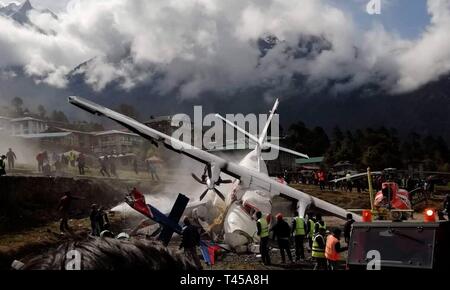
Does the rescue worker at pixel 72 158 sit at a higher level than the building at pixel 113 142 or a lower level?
lower

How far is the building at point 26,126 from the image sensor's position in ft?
72.6

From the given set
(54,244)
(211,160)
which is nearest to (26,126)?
(54,244)

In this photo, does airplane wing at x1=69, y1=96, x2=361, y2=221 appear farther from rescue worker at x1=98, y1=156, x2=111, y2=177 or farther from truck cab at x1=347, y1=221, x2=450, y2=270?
truck cab at x1=347, y1=221, x2=450, y2=270

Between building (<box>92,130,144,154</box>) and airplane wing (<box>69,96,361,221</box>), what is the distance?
738cm

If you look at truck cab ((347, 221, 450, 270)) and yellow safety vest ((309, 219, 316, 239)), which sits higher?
truck cab ((347, 221, 450, 270))

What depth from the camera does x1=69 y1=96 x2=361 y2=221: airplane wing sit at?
1694 centimetres

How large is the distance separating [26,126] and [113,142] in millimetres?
4186

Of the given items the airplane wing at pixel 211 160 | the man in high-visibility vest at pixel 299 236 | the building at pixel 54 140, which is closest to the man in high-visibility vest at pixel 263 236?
the man in high-visibility vest at pixel 299 236

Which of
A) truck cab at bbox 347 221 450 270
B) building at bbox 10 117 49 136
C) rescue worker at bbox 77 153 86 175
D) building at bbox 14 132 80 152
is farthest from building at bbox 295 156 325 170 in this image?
truck cab at bbox 347 221 450 270

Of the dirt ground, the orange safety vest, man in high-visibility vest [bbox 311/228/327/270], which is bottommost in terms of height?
the dirt ground

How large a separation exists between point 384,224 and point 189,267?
4079 millimetres

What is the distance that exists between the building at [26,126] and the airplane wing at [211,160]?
7.06 meters
